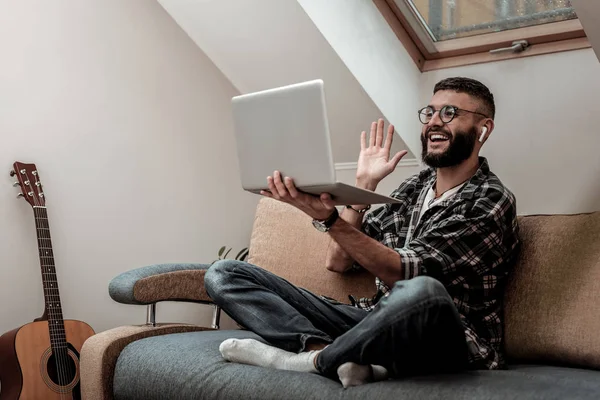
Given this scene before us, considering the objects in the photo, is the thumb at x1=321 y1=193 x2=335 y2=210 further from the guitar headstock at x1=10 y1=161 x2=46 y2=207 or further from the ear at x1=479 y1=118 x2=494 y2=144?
the guitar headstock at x1=10 y1=161 x2=46 y2=207

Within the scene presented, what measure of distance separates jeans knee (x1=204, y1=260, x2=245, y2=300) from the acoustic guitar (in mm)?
722

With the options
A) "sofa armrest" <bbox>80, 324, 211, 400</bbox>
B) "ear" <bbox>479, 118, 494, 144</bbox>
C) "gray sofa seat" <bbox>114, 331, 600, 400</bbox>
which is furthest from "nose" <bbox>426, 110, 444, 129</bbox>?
"sofa armrest" <bbox>80, 324, 211, 400</bbox>

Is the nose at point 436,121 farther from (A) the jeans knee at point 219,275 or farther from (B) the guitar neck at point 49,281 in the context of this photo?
(B) the guitar neck at point 49,281

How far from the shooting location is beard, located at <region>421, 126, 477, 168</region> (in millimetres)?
2252

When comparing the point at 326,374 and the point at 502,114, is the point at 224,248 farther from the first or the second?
the point at 326,374

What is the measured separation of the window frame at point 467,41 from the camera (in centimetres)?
272

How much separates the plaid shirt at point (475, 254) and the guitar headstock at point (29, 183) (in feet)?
4.33

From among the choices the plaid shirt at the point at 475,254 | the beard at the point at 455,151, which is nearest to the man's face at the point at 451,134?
the beard at the point at 455,151

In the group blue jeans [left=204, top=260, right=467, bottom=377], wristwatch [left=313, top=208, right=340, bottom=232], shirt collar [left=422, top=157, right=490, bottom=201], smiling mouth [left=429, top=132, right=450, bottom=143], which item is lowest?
blue jeans [left=204, top=260, right=467, bottom=377]

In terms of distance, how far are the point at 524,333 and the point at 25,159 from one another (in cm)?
184

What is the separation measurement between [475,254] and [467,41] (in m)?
1.25

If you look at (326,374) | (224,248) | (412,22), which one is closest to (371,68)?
(412,22)

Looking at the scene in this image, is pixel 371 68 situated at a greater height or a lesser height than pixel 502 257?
Answer: greater

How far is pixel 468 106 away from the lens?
2.31 m
